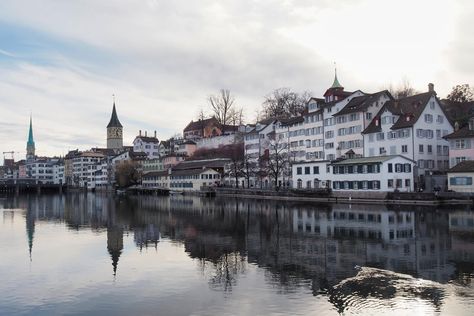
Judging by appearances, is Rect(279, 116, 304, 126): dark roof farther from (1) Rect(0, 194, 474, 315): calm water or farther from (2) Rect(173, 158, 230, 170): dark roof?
(1) Rect(0, 194, 474, 315): calm water

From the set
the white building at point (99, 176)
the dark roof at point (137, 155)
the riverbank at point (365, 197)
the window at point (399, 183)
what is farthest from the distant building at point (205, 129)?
the window at point (399, 183)

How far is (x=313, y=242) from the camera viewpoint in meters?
32.9

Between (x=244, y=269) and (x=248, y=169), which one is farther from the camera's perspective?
(x=248, y=169)

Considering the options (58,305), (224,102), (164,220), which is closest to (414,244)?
(58,305)

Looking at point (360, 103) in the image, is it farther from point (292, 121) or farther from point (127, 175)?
point (127, 175)

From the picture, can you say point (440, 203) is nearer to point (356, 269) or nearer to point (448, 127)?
point (448, 127)

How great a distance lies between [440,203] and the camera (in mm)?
61500

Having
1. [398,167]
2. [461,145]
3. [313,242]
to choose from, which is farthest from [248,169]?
[313,242]

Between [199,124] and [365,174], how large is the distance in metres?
100

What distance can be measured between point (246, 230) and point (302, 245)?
9.55 m

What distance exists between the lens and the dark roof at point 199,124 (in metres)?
157

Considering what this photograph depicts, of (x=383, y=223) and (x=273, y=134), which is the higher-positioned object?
(x=273, y=134)

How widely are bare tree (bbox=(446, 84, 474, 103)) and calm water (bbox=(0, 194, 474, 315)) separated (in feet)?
173

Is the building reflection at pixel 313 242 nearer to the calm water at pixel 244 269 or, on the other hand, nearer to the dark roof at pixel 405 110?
the calm water at pixel 244 269
